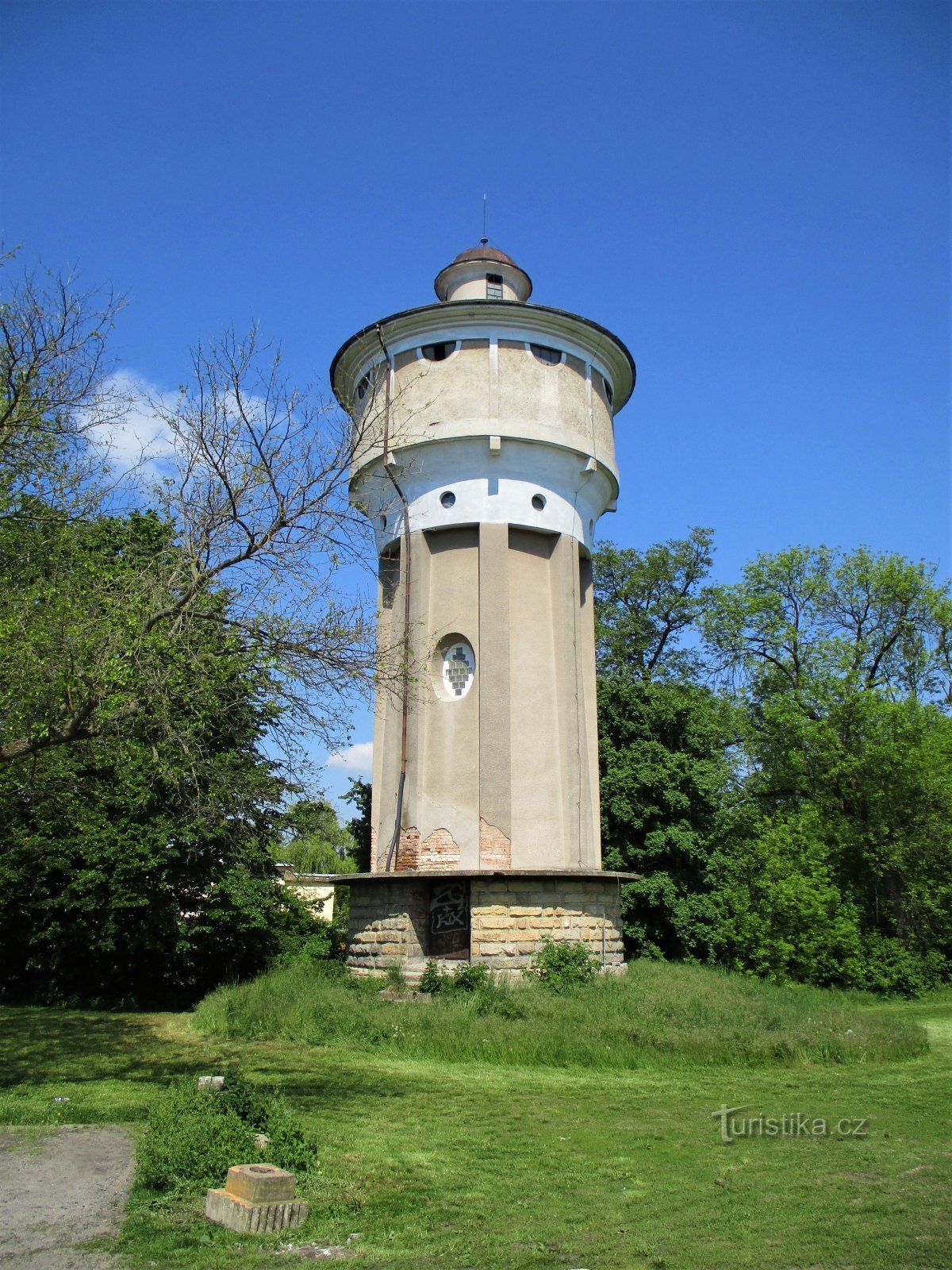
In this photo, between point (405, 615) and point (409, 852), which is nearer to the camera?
point (409, 852)

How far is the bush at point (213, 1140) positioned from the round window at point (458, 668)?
11132mm

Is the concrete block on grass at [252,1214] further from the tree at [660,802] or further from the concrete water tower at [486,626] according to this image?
the tree at [660,802]

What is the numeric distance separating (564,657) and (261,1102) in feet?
40.5

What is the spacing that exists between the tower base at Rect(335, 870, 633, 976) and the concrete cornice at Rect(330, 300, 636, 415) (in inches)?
357

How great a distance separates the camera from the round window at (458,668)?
17781 mm

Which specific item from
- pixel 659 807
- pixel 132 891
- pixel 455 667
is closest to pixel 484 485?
A: pixel 455 667

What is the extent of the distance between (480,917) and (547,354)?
10.7 metres

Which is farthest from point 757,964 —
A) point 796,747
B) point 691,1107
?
point 691,1107

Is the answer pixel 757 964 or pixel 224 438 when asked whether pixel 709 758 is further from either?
pixel 224 438

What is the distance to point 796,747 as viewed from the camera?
1067 inches

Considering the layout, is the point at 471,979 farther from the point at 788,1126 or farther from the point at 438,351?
the point at 438,351

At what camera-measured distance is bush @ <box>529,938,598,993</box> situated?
1529cm

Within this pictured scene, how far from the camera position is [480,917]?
1588 cm

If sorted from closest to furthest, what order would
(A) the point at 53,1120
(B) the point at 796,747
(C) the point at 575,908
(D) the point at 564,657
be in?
1. (A) the point at 53,1120
2. (C) the point at 575,908
3. (D) the point at 564,657
4. (B) the point at 796,747
